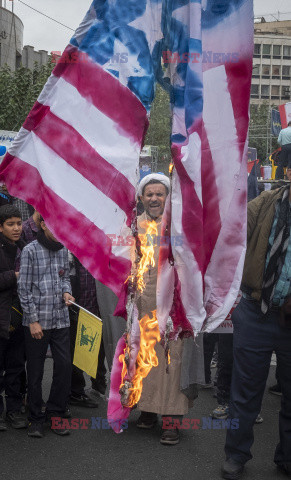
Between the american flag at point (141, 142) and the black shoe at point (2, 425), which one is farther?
the black shoe at point (2, 425)

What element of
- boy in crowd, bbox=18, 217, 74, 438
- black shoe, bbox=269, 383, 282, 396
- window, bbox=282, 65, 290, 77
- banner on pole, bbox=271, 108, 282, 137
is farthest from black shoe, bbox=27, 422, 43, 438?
window, bbox=282, 65, 290, 77

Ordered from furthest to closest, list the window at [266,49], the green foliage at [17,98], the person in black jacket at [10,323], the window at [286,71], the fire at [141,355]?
the window at [286,71]
the window at [266,49]
the green foliage at [17,98]
the person in black jacket at [10,323]
the fire at [141,355]

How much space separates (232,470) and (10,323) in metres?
1.97

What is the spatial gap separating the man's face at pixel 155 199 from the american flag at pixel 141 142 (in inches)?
74.5

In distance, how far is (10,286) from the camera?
4.91 m

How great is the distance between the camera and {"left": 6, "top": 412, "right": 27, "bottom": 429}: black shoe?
489cm

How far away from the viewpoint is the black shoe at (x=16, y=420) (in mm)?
4895

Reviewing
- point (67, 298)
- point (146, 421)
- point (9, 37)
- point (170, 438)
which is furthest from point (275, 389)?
point (9, 37)

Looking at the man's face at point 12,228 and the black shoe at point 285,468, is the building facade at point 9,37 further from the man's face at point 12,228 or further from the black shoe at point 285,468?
the black shoe at point 285,468

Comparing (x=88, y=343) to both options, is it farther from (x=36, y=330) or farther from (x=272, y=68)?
(x=272, y=68)

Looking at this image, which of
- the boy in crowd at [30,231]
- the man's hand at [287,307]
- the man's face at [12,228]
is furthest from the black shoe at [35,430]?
the man's hand at [287,307]

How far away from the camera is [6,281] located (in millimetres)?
4871

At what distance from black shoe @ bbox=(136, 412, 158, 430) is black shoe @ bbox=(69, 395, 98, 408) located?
2.00ft

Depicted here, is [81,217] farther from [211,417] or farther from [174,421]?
[211,417]
